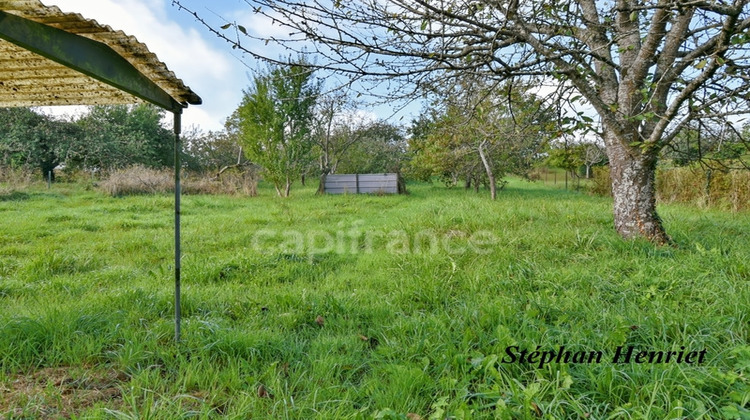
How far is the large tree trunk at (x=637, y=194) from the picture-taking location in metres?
4.38

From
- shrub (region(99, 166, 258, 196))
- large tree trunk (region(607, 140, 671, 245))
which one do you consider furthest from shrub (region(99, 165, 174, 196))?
large tree trunk (region(607, 140, 671, 245))

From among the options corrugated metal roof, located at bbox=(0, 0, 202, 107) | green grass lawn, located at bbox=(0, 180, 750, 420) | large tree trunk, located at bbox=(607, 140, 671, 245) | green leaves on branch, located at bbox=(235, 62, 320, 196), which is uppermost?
green leaves on branch, located at bbox=(235, 62, 320, 196)

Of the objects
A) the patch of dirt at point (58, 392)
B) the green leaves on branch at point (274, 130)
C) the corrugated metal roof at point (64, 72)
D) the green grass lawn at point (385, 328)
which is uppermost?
the green leaves on branch at point (274, 130)

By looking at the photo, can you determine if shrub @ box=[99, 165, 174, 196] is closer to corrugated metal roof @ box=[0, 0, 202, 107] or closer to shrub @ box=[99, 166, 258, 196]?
shrub @ box=[99, 166, 258, 196]

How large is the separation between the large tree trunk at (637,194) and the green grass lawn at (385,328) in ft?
1.16

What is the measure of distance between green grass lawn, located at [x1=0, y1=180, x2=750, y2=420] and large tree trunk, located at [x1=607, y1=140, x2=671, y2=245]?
0.35m

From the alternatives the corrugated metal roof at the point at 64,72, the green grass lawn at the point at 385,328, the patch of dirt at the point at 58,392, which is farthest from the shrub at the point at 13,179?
the patch of dirt at the point at 58,392

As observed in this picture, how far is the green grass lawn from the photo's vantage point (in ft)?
5.70

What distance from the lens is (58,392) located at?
1832mm

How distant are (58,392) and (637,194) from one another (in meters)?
5.85

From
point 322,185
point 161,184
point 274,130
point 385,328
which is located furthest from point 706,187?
point 161,184

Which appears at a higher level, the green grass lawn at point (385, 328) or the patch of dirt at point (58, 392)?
the green grass lawn at point (385, 328)

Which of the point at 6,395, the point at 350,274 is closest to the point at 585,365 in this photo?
the point at 350,274

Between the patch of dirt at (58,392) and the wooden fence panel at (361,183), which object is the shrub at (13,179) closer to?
the wooden fence panel at (361,183)
